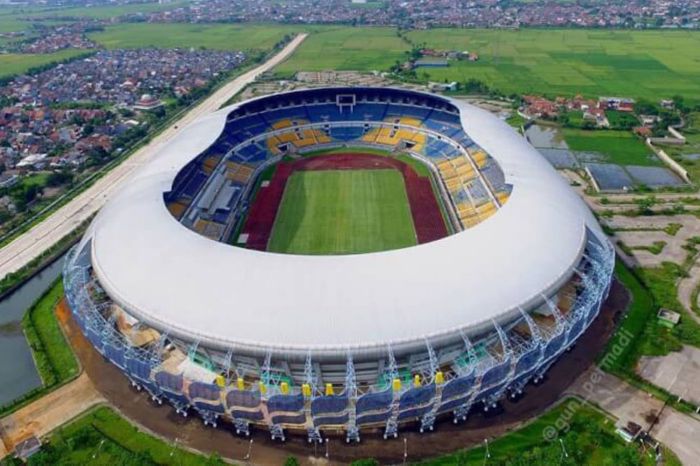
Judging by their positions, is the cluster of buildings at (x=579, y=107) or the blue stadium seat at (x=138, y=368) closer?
the blue stadium seat at (x=138, y=368)

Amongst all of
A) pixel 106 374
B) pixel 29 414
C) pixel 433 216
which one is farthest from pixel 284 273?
pixel 433 216

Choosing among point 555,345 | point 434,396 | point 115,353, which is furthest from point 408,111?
point 115,353

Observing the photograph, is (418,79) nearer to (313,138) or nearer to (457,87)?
(457,87)

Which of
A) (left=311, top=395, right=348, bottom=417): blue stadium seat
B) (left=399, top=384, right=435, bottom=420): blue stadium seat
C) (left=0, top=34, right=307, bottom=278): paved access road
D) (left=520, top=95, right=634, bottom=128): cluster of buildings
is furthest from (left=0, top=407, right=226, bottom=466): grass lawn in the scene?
(left=520, top=95, right=634, bottom=128): cluster of buildings

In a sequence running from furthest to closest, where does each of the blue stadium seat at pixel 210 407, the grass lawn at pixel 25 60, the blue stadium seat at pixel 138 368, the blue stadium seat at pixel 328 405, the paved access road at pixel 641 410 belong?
the grass lawn at pixel 25 60 → the blue stadium seat at pixel 138 368 → the paved access road at pixel 641 410 → the blue stadium seat at pixel 210 407 → the blue stadium seat at pixel 328 405

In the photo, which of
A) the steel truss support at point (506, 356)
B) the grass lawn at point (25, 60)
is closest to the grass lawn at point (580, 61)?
the steel truss support at point (506, 356)

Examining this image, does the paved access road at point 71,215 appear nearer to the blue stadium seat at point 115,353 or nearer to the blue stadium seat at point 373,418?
the blue stadium seat at point 115,353

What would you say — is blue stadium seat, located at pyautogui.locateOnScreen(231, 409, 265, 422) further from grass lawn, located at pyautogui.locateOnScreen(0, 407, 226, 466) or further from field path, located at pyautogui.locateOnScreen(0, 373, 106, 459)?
field path, located at pyautogui.locateOnScreen(0, 373, 106, 459)
